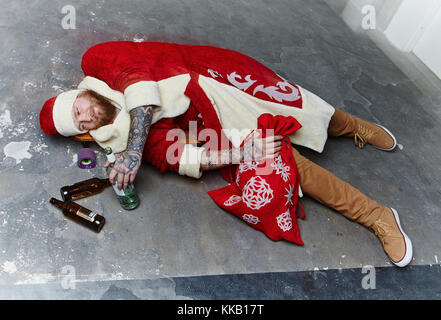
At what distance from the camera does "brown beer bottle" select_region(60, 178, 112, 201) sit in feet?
5.31

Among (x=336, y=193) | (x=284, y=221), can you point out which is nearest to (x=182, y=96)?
(x=284, y=221)

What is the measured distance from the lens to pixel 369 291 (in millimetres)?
1572

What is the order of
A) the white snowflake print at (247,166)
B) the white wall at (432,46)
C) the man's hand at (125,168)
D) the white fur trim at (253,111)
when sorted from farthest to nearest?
the white wall at (432,46) → the white fur trim at (253,111) → the white snowflake print at (247,166) → the man's hand at (125,168)

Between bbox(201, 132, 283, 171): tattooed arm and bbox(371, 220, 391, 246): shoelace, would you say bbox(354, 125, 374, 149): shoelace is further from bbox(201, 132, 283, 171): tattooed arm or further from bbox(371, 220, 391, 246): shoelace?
bbox(201, 132, 283, 171): tattooed arm

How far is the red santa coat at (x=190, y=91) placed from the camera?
1.63 meters

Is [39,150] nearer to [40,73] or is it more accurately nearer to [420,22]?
[40,73]

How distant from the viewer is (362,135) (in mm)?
2125

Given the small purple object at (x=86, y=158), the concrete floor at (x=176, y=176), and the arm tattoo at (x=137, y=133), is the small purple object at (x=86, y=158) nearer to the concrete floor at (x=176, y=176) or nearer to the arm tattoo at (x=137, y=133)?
the concrete floor at (x=176, y=176)

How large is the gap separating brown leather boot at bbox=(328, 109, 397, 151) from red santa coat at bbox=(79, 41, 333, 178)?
26cm

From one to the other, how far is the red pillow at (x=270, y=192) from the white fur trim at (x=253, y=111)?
7cm

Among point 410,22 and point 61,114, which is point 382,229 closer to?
point 61,114

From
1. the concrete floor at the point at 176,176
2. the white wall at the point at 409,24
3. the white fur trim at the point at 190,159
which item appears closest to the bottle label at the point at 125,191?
the concrete floor at the point at 176,176

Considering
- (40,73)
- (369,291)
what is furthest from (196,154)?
(40,73)

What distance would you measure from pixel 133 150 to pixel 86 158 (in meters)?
0.35
